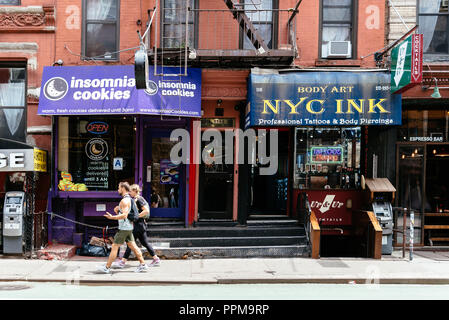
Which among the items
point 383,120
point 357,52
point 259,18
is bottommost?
point 383,120

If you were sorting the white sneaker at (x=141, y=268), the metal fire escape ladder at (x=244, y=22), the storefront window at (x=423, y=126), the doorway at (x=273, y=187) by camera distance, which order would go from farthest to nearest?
the doorway at (x=273, y=187) < the storefront window at (x=423, y=126) < the metal fire escape ladder at (x=244, y=22) < the white sneaker at (x=141, y=268)

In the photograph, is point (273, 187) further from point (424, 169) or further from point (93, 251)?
point (93, 251)

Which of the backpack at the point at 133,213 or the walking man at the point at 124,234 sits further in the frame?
the backpack at the point at 133,213

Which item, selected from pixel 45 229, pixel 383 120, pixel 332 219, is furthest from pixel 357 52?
pixel 45 229

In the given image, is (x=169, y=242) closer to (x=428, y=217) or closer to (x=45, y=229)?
(x=45, y=229)

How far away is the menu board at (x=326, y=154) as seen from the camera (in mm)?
10906

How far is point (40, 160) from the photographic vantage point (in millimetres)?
9734

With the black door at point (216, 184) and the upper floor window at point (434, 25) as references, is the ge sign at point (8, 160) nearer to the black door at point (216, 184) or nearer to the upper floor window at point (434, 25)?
the black door at point (216, 184)

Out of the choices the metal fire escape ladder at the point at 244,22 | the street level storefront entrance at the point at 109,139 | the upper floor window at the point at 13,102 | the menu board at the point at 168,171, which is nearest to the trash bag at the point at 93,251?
the street level storefront entrance at the point at 109,139

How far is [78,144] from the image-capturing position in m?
10.4

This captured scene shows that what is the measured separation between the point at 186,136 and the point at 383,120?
4876mm

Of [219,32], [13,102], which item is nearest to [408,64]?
[219,32]

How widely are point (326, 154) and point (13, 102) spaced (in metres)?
8.44

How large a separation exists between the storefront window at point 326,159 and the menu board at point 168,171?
324cm
